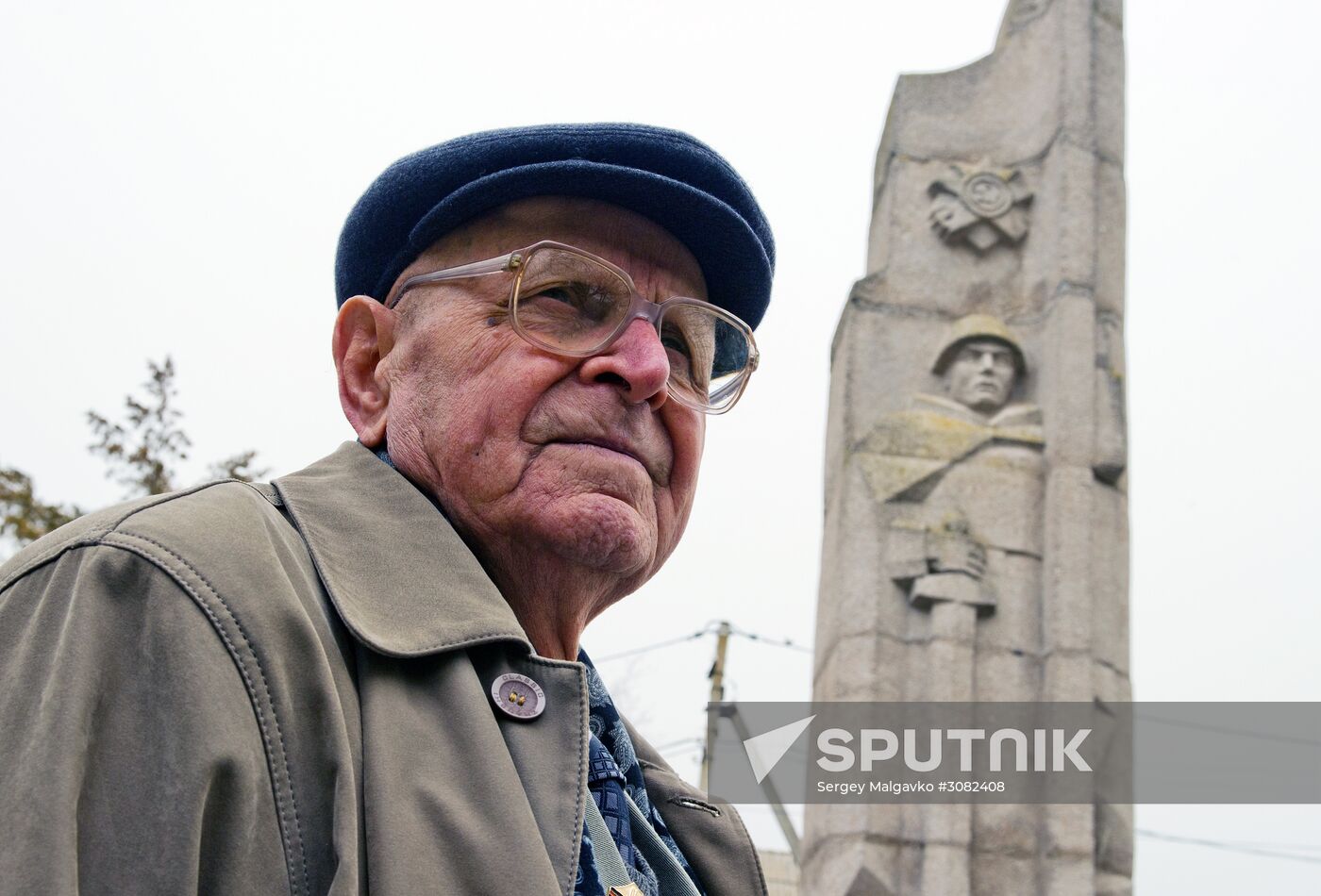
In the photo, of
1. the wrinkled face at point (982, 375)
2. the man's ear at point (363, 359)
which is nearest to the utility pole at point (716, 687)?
the wrinkled face at point (982, 375)

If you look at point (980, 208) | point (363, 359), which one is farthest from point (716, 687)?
point (363, 359)

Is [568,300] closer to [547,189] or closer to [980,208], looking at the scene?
[547,189]

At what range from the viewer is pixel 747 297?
2.12 meters

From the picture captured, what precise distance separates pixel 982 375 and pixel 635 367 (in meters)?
5.61

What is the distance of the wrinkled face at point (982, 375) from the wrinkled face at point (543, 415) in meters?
5.46

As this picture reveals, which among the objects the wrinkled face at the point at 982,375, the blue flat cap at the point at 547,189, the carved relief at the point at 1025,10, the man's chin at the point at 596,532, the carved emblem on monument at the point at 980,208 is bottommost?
the man's chin at the point at 596,532

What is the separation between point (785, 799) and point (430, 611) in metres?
5.45

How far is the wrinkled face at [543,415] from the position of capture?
1774 millimetres

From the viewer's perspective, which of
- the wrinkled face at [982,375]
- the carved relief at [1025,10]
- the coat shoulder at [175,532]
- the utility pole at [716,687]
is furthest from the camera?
the utility pole at [716,687]

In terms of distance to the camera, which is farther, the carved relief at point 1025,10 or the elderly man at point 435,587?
the carved relief at point 1025,10

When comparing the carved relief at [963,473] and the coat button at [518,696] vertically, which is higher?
the carved relief at [963,473]

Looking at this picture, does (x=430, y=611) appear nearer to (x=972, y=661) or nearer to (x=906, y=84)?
(x=972, y=661)

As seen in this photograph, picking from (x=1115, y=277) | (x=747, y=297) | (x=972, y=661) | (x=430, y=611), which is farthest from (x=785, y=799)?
(x=430, y=611)

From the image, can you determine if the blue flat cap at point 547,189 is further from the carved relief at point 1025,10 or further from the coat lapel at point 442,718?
the carved relief at point 1025,10
